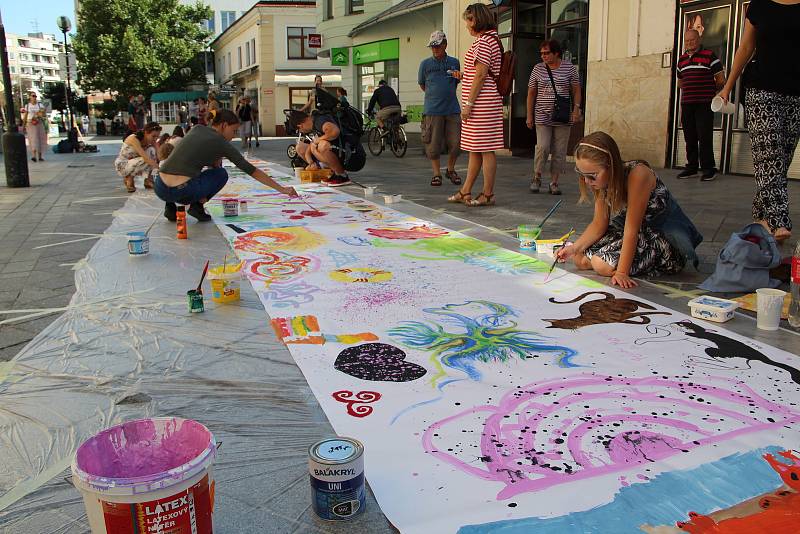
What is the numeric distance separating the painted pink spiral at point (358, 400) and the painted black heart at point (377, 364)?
5.0 inches

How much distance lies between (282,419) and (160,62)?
39.5m

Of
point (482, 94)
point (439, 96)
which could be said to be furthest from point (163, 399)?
point (439, 96)

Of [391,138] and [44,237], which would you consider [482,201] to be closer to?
[44,237]

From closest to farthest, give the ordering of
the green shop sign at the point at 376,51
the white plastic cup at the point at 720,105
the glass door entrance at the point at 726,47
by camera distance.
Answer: the white plastic cup at the point at 720,105 → the glass door entrance at the point at 726,47 → the green shop sign at the point at 376,51

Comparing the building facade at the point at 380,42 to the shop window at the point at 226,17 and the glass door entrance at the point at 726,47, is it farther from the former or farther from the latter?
the shop window at the point at 226,17

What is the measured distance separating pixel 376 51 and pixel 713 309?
18641mm

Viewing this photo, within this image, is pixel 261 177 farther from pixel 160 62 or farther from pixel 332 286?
pixel 160 62

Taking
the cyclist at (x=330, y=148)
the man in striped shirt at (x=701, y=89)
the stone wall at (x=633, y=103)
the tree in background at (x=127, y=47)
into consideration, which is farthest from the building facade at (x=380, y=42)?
the tree in background at (x=127, y=47)

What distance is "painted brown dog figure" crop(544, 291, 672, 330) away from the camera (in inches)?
117

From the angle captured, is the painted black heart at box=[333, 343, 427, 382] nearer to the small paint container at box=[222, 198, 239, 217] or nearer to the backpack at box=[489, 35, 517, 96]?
the small paint container at box=[222, 198, 239, 217]

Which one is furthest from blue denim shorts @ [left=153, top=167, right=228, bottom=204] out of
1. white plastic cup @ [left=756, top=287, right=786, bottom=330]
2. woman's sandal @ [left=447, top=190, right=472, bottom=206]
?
white plastic cup @ [left=756, top=287, right=786, bottom=330]

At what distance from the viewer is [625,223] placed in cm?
343

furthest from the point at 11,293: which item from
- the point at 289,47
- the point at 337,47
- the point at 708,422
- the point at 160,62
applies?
the point at 160,62

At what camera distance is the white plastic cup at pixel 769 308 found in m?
2.78
